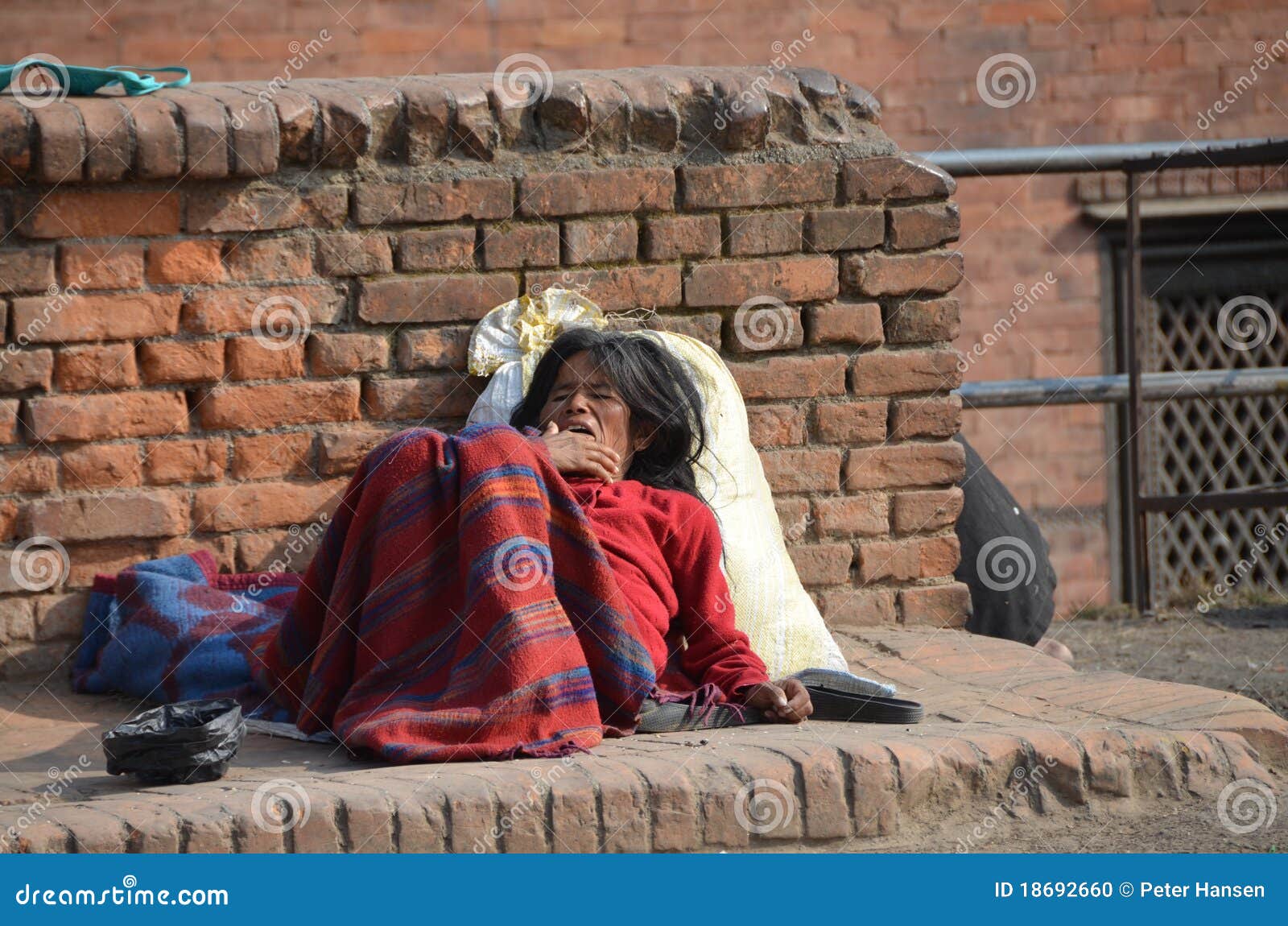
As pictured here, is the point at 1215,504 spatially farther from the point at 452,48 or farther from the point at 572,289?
the point at 452,48

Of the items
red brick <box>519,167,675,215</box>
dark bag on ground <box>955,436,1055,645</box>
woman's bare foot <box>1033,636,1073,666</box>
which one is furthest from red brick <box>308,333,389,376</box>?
woman's bare foot <box>1033,636,1073,666</box>

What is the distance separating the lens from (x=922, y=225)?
12.2ft

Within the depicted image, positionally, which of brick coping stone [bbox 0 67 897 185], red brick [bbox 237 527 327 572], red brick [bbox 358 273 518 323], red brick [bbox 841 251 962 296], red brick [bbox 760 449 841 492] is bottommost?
red brick [bbox 237 527 327 572]

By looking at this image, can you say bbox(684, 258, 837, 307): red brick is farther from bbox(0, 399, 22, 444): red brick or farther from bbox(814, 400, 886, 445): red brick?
bbox(0, 399, 22, 444): red brick

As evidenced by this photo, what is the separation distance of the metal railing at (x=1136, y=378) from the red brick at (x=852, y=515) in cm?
146

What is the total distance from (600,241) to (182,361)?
1034mm

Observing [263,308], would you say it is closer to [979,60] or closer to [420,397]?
[420,397]

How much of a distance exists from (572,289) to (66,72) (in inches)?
50.6

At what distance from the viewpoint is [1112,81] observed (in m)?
6.96

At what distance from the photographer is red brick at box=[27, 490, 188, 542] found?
3332 mm

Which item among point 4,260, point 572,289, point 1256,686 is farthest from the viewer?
point 1256,686

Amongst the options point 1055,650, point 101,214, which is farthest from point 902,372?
point 101,214

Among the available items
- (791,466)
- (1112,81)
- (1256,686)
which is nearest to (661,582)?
(791,466)

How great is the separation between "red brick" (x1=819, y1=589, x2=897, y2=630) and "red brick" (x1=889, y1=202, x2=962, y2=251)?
2.89 feet
